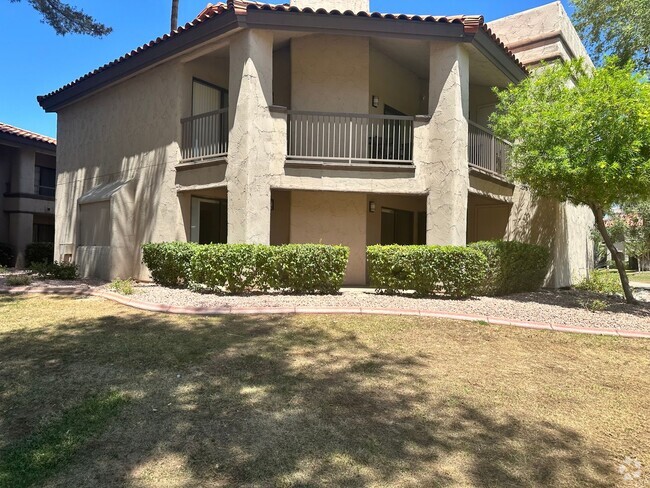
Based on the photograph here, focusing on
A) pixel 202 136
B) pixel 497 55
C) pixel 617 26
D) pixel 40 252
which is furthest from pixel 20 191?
pixel 617 26

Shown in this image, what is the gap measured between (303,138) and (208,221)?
153 inches

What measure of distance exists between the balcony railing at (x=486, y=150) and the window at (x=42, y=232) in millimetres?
21317

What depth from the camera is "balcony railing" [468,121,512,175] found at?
12.1 metres

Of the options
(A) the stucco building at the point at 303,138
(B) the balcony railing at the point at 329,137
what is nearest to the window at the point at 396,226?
(A) the stucco building at the point at 303,138

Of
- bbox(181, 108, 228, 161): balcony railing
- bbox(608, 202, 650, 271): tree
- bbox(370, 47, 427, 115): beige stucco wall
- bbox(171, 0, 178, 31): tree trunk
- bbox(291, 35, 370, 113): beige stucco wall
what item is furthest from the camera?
bbox(171, 0, 178, 31): tree trunk

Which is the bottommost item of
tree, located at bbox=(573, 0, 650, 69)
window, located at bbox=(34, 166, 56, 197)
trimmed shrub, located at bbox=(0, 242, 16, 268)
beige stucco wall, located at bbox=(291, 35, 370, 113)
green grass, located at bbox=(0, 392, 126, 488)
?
green grass, located at bbox=(0, 392, 126, 488)

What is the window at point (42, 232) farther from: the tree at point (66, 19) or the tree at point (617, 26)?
the tree at point (617, 26)

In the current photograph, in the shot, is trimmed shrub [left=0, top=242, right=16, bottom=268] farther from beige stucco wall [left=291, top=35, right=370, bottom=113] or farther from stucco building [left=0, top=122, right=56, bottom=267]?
beige stucco wall [left=291, top=35, right=370, bottom=113]

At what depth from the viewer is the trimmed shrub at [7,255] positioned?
19.2 meters

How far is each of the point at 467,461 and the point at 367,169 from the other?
337 inches

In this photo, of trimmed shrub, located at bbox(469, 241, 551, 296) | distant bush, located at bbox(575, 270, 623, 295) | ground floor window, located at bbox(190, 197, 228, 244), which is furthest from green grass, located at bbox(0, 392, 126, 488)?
distant bush, located at bbox(575, 270, 623, 295)

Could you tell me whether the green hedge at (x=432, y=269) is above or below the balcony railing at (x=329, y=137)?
below

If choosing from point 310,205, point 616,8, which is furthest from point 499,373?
point 616,8

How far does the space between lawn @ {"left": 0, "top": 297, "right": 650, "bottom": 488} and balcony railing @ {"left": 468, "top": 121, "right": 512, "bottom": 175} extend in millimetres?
7008
